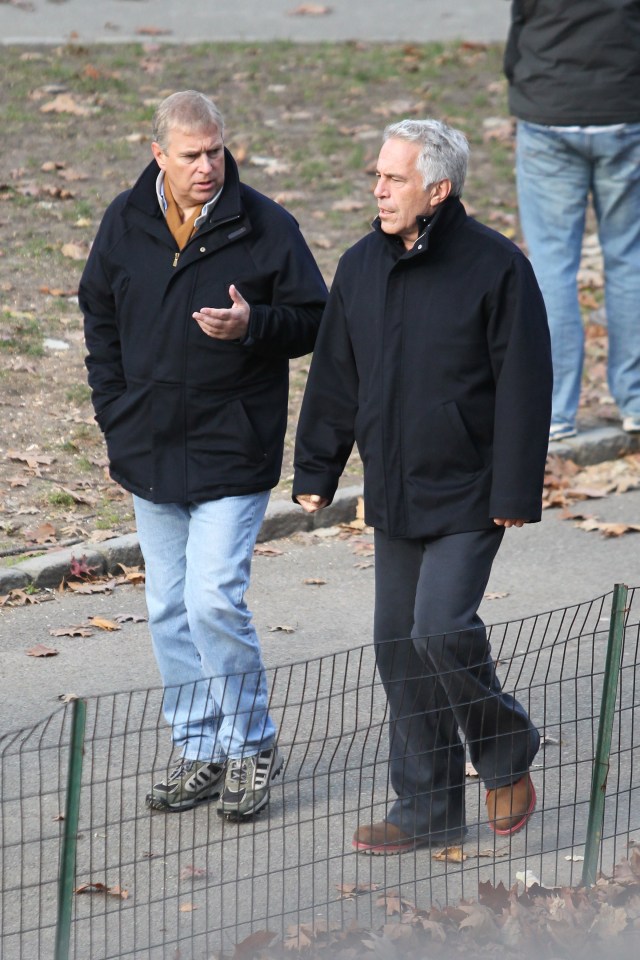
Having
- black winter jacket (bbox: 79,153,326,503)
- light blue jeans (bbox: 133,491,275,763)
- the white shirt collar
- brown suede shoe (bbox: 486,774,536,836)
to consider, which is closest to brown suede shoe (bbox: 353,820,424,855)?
brown suede shoe (bbox: 486,774,536,836)

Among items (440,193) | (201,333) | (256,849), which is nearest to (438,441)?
(440,193)

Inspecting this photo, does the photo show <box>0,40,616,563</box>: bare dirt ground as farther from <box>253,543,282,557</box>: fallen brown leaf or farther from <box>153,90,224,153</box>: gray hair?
<box>153,90,224,153</box>: gray hair

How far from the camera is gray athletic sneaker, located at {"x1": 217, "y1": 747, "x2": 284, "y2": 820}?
4.61 metres

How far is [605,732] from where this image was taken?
4.08 m

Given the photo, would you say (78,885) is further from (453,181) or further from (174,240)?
(453,181)

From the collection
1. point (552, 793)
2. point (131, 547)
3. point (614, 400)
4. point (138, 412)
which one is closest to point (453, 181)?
point (138, 412)

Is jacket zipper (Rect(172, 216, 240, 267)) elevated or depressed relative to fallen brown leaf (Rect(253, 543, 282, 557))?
elevated

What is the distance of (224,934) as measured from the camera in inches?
154

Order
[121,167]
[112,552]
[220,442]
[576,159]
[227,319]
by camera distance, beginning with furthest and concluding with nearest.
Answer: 1. [121,167]
2. [576,159]
3. [112,552]
4. [220,442]
5. [227,319]

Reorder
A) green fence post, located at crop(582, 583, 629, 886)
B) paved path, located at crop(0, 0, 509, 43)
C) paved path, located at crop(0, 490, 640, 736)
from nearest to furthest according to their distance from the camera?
green fence post, located at crop(582, 583, 629, 886)
paved path, located at crop(0, 490, 640, 736)
paved path, located at crop(0, 0, 509, 43)

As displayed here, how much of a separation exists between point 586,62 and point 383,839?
15.9ft

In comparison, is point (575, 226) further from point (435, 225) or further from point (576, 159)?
point (435, 225)

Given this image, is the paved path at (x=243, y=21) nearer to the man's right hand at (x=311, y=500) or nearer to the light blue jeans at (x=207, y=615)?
the light blue jeans at (x=207, y=615)

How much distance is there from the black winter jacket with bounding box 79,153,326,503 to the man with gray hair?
22 centimetres
